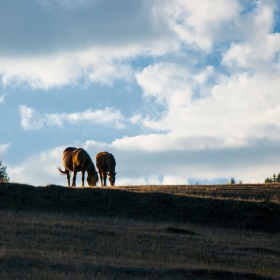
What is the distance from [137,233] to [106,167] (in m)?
23.5

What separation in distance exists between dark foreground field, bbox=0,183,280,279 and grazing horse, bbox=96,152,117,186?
8.61m

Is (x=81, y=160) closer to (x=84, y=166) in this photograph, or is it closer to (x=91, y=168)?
(x=84, y=166)

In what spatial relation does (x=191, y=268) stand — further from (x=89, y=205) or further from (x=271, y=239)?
(x=89, y=205)

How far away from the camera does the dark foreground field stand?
17.2 meters

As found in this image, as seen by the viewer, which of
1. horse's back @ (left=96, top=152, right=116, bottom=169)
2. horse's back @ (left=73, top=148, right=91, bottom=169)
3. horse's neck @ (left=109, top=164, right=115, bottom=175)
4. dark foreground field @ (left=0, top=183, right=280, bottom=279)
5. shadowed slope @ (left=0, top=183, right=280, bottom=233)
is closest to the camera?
dark foreground field @ (left=0, top=183, right=280, bottom=279)

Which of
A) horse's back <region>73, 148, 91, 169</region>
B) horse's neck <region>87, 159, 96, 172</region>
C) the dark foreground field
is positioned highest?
horse's back <region>73, 148, 91, 169</region>

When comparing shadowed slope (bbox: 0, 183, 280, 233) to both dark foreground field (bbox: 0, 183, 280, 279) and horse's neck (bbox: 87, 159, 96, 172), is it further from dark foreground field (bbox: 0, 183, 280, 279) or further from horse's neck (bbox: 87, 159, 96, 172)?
horse's neck (bbox: 87, 159, 96, 172)

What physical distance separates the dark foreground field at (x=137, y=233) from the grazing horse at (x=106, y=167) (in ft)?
28.2

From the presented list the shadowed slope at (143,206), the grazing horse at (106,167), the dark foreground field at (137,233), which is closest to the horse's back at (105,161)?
the grazing horse at (106,167)

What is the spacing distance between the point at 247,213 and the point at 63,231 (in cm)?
1082

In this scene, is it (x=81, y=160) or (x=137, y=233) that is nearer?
(x=137, y=233)

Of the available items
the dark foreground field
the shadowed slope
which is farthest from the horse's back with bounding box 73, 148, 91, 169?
the shadowed slope

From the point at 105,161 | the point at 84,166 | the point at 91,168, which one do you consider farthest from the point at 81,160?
the point at 105,161

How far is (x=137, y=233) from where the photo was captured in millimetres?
23797
